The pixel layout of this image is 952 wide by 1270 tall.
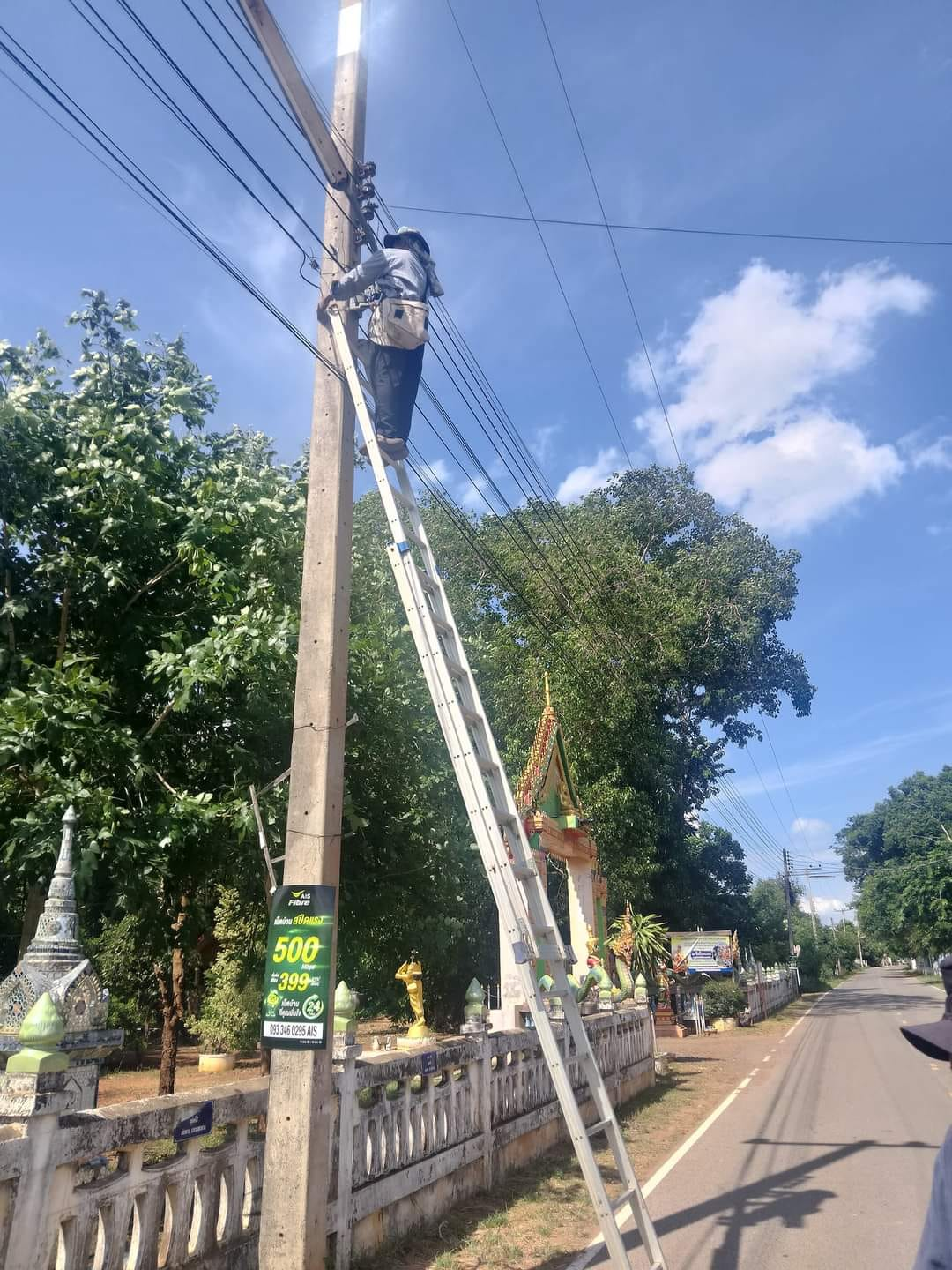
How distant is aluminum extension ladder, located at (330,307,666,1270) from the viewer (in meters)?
4.38

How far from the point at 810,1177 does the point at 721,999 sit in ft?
79.2

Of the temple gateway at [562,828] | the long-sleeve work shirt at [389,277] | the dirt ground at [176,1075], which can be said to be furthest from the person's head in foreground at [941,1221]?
the dirt ground at [176,1075]

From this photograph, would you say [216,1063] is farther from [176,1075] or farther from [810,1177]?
[810,1177]

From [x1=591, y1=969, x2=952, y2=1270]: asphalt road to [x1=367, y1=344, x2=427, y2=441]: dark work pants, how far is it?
18.8ft

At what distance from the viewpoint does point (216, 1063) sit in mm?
Answer: 20234

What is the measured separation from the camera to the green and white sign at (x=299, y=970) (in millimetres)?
4773

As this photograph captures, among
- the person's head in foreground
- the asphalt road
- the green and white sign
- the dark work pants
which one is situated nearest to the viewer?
the person's head in foreground

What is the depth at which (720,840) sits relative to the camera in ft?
135

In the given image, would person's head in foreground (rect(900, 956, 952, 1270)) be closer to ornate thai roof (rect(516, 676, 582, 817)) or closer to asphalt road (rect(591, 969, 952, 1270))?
asphalt road (rect(591, 969, 952, 1270))

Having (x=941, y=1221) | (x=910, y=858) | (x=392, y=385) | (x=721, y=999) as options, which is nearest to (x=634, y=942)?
(x=721, y=999)

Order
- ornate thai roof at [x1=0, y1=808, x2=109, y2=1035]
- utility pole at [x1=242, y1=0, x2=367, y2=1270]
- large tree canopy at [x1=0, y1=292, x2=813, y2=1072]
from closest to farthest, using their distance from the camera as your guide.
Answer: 1. utility pole at [x1=242, y1=0, x2=367, y2=1270]
2. ornate thai roof at [x1=0, y1=808, x2=109, y2=1035]
3. large tree canopy at [x1=0, y1=292, x2=813, y2=1072]

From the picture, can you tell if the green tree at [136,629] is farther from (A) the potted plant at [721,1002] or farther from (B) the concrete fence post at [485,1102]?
(A) the potted plant at [721,1002]

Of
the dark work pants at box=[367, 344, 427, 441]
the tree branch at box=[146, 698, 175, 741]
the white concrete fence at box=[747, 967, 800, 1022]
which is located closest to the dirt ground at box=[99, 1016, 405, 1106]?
the tree branch at box=[146, 698, 175, 741]

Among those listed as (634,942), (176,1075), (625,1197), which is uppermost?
(634,942)
